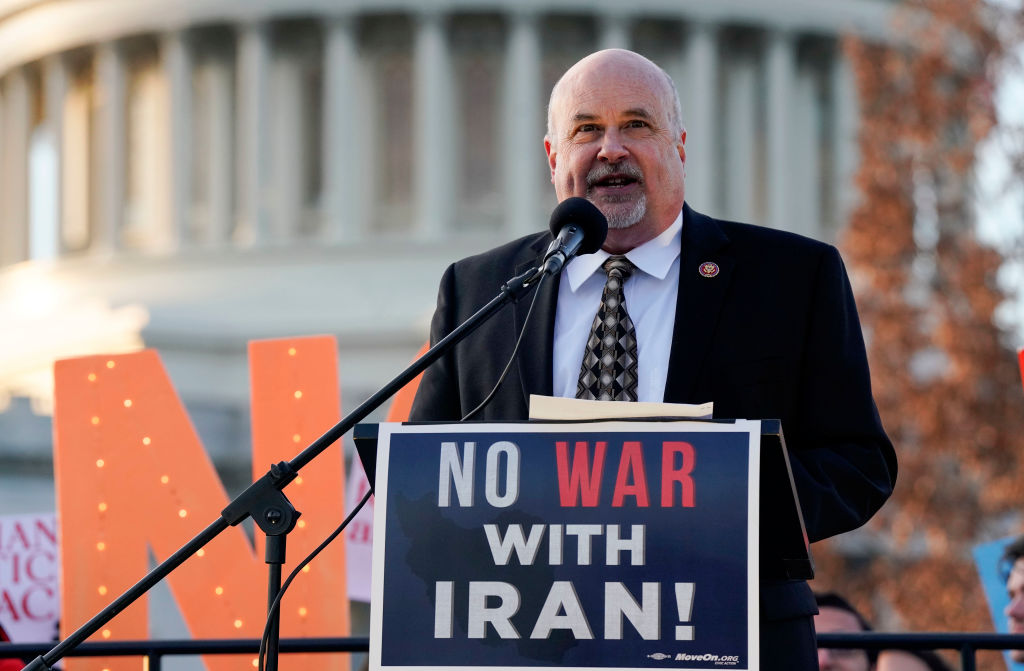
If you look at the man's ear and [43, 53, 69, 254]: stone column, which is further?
[43, 53, 69, 254]: stone column

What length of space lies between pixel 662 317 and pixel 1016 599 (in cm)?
445

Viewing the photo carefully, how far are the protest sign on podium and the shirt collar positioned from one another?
41.8 inches

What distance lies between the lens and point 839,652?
9.61 m

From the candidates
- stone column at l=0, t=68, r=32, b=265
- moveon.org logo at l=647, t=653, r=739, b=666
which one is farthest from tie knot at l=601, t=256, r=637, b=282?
stone column at l=0, t=68, r=32, b=265

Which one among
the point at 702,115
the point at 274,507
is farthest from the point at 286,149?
the point at 274,507

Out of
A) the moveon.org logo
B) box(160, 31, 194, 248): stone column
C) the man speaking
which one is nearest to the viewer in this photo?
the moveon.org logo

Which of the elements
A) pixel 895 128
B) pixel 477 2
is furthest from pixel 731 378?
pixel 477 2

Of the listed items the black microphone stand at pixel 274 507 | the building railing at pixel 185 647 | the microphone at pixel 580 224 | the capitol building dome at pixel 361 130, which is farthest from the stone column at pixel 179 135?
the black microphone stand at pixel 274 507

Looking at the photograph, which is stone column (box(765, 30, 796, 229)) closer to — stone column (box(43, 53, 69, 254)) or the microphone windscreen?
stone column (box(43, 53, 69, 254))

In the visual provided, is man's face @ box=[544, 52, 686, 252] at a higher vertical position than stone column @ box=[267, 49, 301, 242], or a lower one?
lower

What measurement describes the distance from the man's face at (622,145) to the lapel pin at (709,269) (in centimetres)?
20

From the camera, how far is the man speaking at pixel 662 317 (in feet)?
18.1

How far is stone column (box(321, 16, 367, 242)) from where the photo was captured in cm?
5481

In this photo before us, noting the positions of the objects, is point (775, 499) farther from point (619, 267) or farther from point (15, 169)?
point (15, 169)
